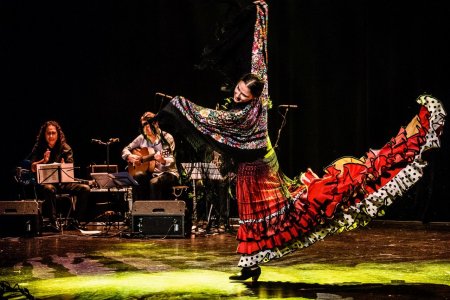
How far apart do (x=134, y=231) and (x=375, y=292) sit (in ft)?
15.8

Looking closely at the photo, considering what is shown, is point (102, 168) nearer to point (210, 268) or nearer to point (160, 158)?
point (160, 158)

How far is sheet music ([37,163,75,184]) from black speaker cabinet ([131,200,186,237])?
1291 millimetres

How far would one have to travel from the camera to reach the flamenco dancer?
425 cm

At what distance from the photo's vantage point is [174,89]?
35.8 feet

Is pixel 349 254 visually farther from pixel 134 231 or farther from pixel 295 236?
pixel 134 231

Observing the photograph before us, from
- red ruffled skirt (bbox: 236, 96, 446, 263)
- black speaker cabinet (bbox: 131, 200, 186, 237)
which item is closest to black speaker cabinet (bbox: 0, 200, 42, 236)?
black speaker cabinet (bbox: 131, 200, 186, 237)

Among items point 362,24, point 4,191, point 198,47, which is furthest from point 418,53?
point 4,191

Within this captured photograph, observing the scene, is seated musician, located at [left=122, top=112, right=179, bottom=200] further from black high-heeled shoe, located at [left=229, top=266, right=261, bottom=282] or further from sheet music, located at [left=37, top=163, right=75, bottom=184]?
black high-heeled shoe, located at [left=229, top=266, right=261, bottom=282]

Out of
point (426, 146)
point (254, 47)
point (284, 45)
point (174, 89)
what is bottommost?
point (426, 146)

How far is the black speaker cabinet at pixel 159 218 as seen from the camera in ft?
26.6

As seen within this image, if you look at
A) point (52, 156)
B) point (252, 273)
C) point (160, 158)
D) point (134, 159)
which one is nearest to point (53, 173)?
point (52, 156)

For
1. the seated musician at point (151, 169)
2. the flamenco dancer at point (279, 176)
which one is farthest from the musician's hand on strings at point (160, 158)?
the flamenco dancer at point (279, 176)

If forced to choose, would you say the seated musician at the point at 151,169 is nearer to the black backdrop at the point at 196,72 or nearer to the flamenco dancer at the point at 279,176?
the black backdrop at the point at 196,72

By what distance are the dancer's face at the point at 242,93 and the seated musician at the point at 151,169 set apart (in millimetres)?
4340
